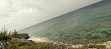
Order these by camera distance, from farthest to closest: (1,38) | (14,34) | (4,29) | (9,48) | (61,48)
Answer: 1. (14,34)
2. (4,29)
3. (1,38)
4. (9,48)
5. (61,48)

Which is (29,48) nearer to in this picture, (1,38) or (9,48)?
(9,48)

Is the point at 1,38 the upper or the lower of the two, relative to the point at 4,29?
lower

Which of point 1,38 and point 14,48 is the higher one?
point 1,38

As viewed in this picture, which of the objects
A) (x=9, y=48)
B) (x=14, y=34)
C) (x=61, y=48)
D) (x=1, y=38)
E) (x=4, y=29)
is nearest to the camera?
(x=61, y=48)

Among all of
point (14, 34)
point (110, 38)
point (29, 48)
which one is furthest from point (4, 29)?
point (110, 38)

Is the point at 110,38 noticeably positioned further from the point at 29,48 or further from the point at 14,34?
the point at 14,34

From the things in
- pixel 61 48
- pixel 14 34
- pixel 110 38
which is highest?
pixel 14 34

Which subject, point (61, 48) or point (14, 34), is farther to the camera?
point (14, 34)

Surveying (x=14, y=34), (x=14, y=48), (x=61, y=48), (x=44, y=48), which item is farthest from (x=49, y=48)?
(x=14, y=34)

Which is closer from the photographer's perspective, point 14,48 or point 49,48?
point 49,48
